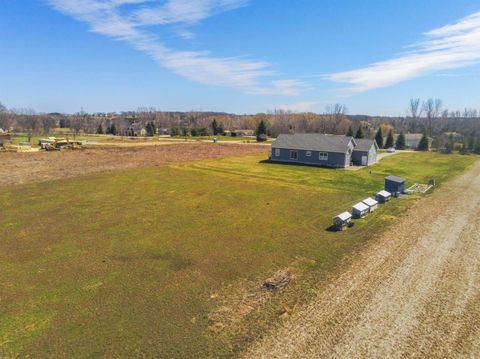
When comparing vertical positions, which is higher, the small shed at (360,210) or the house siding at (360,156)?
the house siding at (360,156)

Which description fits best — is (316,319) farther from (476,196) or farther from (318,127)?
(318,127)

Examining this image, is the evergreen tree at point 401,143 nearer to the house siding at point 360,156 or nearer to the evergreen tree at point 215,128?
the house siding at point 360,156

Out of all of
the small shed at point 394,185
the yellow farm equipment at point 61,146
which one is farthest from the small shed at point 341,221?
the yellow farm equipment at point 61,146

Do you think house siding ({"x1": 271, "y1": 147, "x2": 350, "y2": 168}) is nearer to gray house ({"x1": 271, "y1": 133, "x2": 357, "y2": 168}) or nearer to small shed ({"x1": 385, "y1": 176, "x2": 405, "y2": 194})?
gray house ({"x1": 271, "y1": 133, "x2": 357, "y2": 168})

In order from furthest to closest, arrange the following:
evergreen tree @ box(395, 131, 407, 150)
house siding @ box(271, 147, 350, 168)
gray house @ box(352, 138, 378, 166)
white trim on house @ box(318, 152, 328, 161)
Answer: evergreen tree @ box(395, 131, 407, 150) < gray house @ box(352, 138, 378, 166) < white trim on house @ box(318, 152, 328, 161) < house siding @ box(271, 147, 350, 168)

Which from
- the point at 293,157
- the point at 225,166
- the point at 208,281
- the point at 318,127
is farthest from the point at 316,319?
the point at 318,127

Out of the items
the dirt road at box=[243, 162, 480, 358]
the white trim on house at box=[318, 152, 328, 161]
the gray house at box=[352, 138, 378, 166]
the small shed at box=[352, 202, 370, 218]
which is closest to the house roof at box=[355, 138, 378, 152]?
Result: the gray house at box=[352, 138, 378, 166]
